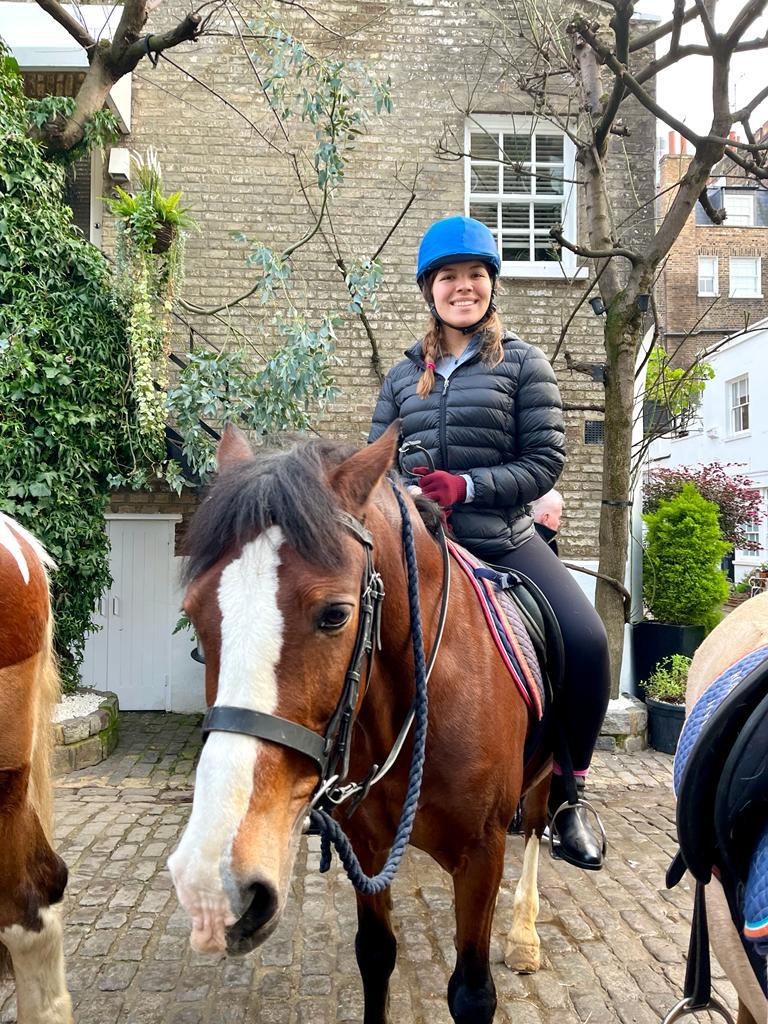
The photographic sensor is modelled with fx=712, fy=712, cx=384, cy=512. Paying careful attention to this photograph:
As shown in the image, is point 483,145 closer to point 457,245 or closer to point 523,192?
point 523,192

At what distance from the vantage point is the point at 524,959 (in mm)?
3295

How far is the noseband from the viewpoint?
1363mm

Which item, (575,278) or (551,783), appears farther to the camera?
(575,278)

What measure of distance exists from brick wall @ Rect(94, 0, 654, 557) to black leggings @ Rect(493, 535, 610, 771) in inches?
232

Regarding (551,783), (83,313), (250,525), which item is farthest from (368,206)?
(250,525)

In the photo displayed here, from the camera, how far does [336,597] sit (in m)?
1.50

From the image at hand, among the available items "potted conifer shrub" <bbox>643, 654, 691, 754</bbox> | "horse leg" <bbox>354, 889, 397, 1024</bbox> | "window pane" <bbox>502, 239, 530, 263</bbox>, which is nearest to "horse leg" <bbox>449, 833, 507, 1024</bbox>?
"horse leg" <bbox>354, 889, 397, 1024</bbox>

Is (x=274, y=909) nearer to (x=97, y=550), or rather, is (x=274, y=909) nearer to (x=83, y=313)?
(x=97, y=550)

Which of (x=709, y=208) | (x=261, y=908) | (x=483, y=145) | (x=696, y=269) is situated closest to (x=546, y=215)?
(x=483, y=145)

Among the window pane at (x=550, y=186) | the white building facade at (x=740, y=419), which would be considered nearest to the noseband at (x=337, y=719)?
the window pane at (x=550, y=186)

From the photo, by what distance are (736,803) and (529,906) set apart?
2.36 meters

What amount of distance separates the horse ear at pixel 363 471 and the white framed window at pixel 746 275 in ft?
113

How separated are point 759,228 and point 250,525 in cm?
3631

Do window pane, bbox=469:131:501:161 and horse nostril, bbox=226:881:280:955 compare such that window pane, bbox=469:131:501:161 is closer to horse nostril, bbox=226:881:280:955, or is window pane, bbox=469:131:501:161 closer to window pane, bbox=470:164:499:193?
window pane, bbox=470:164:499:193
